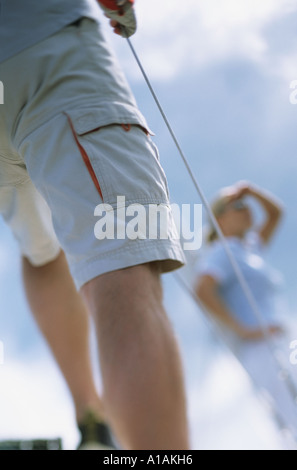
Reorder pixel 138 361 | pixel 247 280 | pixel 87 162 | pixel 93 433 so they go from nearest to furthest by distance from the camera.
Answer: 1. pixel 138 361
2. pixel 87 162
3. pixel 93 433
4. pixel 247 280

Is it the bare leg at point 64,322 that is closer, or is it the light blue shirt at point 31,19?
the light blue shirt at point 31,19

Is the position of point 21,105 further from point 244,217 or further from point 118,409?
point 244,217

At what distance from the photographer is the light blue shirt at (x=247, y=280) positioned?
2.11 m

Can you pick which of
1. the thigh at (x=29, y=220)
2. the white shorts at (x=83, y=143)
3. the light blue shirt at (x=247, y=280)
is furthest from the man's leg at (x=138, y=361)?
the light blue shirt at (x=247, y=280)

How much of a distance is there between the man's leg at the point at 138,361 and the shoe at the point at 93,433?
42 centimetres

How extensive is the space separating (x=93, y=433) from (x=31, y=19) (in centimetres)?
71

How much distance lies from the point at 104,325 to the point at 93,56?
38 centimetres

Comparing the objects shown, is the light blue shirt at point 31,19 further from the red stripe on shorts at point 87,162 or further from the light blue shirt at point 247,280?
the light blue shirt at point 247,280

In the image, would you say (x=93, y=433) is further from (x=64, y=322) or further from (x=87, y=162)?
(x=87, y=162)

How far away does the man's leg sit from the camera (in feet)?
2.00

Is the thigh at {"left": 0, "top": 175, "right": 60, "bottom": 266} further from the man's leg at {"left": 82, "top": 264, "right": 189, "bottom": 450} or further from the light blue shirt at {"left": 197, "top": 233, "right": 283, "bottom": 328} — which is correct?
the light blue shirt at {"left": 197, "top": 233, "right": 283, "bottom": 328}

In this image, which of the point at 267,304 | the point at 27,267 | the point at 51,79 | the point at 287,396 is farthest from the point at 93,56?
the point at 267,304

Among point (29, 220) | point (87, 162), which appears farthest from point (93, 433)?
point (87, 162)

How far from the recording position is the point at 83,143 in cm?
75
